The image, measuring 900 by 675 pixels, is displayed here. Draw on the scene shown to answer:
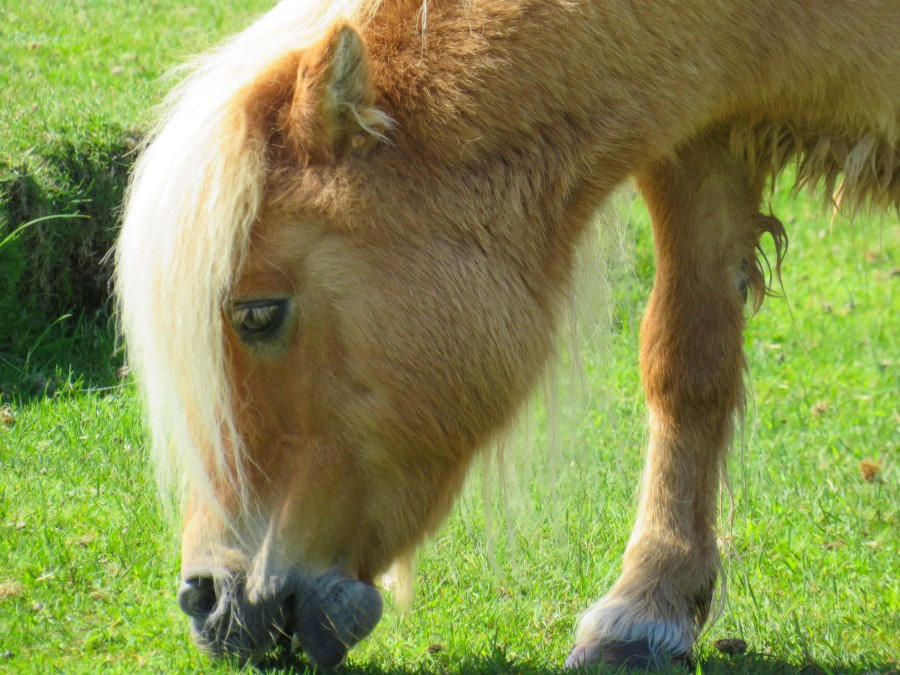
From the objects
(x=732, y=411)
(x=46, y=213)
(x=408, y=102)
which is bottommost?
(x=732, y=411)

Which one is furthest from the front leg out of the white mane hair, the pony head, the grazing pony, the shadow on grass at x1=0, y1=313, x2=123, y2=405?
the shadow on grass at x1=0, y1=313, x2=123, y2=405

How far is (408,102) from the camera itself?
9.87 ft

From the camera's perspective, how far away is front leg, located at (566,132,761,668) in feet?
12.6

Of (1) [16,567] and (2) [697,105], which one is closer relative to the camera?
(2) [697,105]

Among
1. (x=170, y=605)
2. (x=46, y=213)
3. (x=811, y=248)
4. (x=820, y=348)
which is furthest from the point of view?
(x=811, y=248)

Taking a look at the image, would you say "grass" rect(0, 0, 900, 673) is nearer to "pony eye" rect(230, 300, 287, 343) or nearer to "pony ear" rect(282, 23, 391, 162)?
"pony eye" rect(230, 300, 287, 343)

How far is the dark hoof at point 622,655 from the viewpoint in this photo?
360cm

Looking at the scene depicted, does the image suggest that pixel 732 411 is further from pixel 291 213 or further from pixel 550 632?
pixel 291 213

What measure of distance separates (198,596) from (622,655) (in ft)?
4.69

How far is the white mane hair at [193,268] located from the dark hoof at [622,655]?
1354 mm

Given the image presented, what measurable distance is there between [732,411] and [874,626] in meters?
→ 0.89

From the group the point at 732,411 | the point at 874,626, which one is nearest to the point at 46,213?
the point at 732,411

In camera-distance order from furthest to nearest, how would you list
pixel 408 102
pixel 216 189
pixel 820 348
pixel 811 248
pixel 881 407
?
pixel 811 248 → pixel 820 348 → pixel 881 407 → pixel 408 102 → pixel 216 189

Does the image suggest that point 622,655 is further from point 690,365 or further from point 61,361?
point 61,361
